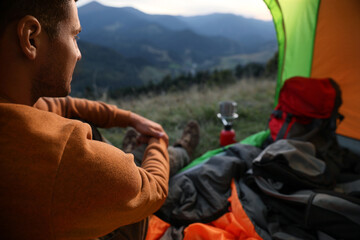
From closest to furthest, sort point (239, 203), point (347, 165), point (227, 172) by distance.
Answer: point (239, 203) → point (227, 172) → point (347, 165)

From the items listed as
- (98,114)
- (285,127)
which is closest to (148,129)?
(98,114)

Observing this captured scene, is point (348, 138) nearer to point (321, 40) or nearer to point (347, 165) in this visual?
point (347, 165)

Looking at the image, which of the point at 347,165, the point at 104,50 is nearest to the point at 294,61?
the point at 347,165

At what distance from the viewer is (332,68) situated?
8.16ft

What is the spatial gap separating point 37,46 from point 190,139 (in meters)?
1.94

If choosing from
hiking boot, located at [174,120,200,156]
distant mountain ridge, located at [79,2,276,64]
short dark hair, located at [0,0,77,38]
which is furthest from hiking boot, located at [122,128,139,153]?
distant mountain ridge, located at [79,2,276,64]

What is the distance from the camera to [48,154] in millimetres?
688

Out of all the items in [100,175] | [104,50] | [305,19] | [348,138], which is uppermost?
[305,19]

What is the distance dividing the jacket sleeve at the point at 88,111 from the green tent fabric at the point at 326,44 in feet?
2.79

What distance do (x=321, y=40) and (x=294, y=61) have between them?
331 millimetres

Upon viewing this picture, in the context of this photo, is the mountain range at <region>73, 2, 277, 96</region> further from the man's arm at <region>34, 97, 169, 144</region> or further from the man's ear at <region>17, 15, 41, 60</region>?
the man's ear at <region>17, 15, 41, 60</region>

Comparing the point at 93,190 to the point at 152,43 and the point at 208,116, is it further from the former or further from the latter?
the point at 152,43

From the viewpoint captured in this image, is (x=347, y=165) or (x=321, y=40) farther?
(x=321, y=40)

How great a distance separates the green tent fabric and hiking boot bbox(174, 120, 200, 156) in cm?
22
